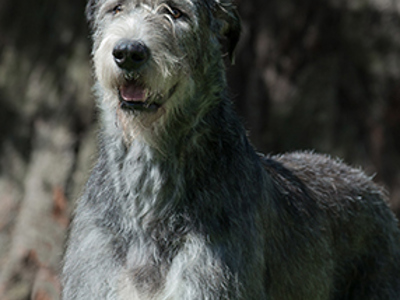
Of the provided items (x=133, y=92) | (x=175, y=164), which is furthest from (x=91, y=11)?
(x=175, y=164)

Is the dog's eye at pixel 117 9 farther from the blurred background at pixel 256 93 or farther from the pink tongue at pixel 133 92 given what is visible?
the blurred background at pixel 256 93

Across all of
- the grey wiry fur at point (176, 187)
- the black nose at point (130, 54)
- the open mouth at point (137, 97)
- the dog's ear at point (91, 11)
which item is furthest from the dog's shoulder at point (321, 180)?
the dog's ear at point (91, 11)

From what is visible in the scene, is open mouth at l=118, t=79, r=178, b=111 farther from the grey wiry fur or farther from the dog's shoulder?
the dog's shoulder

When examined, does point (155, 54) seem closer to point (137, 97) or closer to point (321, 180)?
point (137, 97)

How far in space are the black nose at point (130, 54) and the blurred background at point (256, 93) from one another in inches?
188

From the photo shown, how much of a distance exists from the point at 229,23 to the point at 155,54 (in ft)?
3.43

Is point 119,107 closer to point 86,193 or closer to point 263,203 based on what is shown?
point 86,193

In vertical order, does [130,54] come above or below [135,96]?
above

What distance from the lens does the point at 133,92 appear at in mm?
4867

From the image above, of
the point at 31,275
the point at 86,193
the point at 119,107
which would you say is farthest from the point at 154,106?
the point at 31,275

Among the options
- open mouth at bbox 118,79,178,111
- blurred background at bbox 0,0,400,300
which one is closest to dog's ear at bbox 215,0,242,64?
open mouth at bbox 118,79,178,111

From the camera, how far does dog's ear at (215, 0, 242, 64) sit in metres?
5.48

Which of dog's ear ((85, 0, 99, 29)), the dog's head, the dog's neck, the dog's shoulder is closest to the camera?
the dog's head

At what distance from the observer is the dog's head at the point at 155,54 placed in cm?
471
